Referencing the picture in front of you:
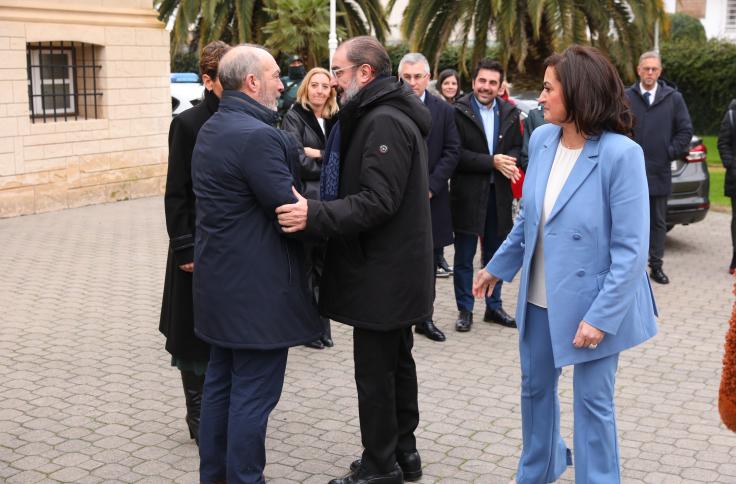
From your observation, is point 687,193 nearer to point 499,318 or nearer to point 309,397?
point 499,318

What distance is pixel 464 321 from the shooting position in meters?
7.76

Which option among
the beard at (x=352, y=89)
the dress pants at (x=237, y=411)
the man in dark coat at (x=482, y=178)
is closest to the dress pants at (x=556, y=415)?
the dress pants at (x=237, y=411)

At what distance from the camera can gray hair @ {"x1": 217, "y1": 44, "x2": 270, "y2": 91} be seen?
4258mm

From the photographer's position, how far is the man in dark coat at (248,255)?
13.6 ft

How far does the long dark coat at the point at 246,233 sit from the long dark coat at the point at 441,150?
3.31 metres

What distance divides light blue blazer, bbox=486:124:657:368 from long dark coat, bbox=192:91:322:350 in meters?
1.05

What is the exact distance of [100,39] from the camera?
14.3 meters

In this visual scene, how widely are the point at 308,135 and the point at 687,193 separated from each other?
5.68 meters

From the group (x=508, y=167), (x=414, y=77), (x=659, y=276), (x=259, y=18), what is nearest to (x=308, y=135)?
(x=414, y=77)

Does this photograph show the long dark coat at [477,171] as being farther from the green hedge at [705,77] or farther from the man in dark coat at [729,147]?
the green hedge at [705,77]

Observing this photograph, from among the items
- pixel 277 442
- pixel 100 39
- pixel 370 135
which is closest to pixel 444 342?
pixel 277 442

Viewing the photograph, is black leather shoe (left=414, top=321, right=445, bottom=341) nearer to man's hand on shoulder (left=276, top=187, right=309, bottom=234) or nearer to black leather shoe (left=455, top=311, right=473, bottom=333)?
black leather shoe (left=455, top=311, right=473, bottom=333)

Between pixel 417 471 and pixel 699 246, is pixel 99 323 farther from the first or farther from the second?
pixel 699 246

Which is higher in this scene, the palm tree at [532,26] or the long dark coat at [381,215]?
the palm tree at [532,26]
